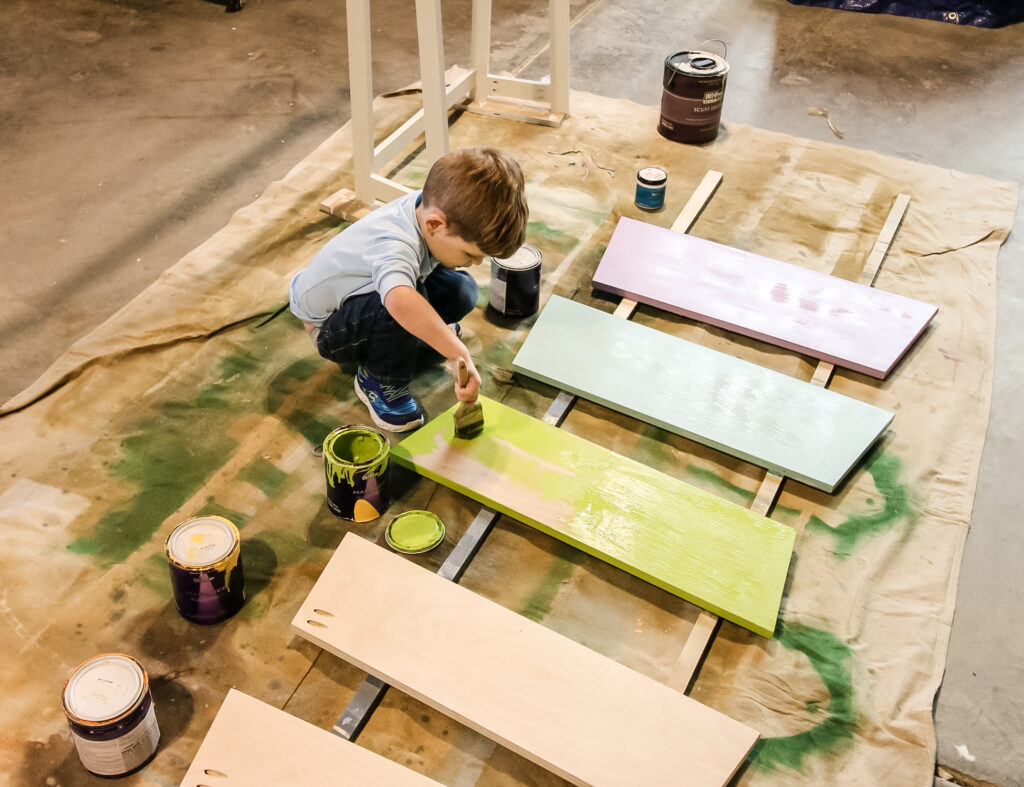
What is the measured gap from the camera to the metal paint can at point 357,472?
88.4 inches

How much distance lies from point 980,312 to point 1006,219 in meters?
0.64

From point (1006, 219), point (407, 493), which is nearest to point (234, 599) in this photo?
point (407, 493)

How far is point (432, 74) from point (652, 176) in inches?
35.5

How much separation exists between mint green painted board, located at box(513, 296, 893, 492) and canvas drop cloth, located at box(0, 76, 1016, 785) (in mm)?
73

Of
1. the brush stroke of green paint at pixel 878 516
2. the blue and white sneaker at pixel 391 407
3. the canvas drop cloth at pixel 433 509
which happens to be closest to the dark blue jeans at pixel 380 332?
the blue and white sneaker at pixel 391 407

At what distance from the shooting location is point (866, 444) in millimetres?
2541

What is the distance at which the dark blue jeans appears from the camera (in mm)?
2449

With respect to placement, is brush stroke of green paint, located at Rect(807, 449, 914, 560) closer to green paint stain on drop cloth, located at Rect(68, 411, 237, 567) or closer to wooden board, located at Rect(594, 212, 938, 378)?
wooden board, located at Rect(594, 212, 938, 378)

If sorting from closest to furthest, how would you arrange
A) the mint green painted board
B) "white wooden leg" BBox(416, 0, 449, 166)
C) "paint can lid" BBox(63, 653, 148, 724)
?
1. "paint can lid" BBox(63, 653, 148, 724)
2. the mint green painted board
3. "white wooden leg" BBox(416, 0, 449, 166)

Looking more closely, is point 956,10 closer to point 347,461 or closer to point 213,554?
point 347,461

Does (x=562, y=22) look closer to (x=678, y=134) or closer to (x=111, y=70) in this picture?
(x=678, y=134)

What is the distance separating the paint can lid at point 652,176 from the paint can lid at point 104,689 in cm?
245

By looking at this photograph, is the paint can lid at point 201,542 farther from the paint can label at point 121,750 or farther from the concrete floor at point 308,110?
the concrete floor at point 308,110

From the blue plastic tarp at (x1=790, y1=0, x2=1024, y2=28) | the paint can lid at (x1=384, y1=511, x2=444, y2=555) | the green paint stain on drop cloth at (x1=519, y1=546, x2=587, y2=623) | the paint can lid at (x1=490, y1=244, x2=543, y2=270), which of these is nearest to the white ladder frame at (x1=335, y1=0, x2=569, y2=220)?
the paint can lid at (x1=490, y1=244, x2=543, y2=270)
